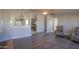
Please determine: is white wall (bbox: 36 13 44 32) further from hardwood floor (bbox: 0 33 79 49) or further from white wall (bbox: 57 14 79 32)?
white wall (bbox: 57 14 79 32)

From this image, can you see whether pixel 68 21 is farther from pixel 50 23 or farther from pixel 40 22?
pixel 40 22

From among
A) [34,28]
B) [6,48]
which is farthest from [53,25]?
[6,48]

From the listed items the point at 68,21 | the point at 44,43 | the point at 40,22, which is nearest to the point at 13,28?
the point at 40,22

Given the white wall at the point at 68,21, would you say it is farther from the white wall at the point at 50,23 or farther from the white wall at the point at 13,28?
the white wall at the point at 13,28

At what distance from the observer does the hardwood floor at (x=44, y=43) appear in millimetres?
3266

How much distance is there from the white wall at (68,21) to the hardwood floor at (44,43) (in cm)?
29

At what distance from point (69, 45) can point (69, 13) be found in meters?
0.72

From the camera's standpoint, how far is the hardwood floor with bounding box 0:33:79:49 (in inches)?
129

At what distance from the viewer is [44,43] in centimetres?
327

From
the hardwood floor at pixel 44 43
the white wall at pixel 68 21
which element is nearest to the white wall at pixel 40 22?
the hardwood floor at pixel 44 43
